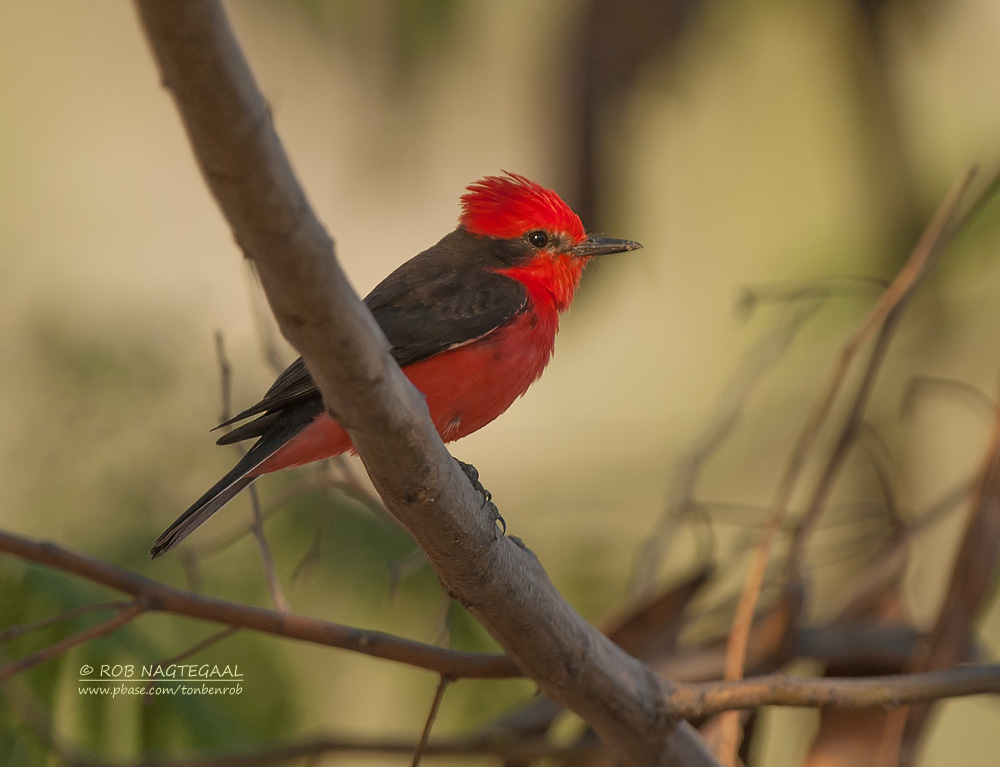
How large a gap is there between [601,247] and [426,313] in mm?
800

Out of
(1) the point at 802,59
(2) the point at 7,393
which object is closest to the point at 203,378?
(2) the point at 7,393

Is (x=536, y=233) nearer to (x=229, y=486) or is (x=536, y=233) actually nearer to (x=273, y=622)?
(x=229, y=486)

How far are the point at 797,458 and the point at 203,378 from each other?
102 inches

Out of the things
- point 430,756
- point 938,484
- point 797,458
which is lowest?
point 938,484

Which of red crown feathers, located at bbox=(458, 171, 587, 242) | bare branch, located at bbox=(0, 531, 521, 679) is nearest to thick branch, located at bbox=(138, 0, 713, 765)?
bare branch, located at bbox=(0, 531, 521, 679)

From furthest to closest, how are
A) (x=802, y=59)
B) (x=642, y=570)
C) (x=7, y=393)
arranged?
(x=802, y=59), (x=7, y=393), (x=642, y=570)

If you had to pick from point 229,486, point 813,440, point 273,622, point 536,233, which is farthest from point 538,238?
point 273,622

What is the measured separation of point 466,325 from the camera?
291cm

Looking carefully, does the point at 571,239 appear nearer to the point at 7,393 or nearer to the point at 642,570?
the point at 642,570

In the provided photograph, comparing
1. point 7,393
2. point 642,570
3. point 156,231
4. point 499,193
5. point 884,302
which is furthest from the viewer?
point 156,231

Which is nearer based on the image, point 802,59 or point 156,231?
point 156,231

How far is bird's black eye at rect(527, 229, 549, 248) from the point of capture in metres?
3.48

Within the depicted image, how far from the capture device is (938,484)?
5.33 m

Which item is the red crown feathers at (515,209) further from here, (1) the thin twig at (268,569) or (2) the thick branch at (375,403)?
(2) the thick branch at (375,403)
